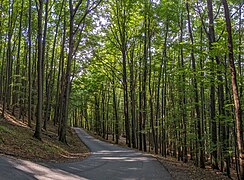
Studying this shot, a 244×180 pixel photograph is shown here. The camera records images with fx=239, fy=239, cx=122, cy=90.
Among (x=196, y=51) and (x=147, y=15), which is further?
(x=147, y=15)

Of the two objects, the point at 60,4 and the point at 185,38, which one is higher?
the point at 60,4

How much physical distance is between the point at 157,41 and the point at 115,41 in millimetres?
4785

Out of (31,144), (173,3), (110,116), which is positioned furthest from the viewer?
(110,116)

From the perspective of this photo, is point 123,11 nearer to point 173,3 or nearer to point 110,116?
point 173,3

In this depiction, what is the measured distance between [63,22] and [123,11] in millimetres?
6350

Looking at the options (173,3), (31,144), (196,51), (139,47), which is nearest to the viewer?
(196,51)

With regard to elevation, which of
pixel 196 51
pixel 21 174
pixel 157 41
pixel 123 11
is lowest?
pixel 21 174

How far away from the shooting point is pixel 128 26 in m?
24.4

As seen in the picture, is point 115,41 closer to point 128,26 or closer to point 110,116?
point 128,26

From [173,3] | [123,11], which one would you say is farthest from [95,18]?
[173,3]

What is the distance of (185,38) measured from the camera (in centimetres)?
2345

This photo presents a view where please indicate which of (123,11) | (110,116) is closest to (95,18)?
(123,11)

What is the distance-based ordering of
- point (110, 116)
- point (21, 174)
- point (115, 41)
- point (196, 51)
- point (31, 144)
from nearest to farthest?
point (21, 174), point (196, 51), point (31, 144), point (115, 41), point (110, 116)

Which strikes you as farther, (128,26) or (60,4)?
(128,26)
